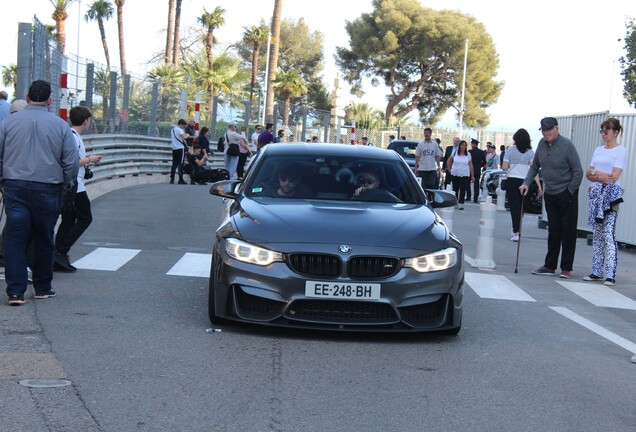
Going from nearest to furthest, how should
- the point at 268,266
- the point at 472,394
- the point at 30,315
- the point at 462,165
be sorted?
1. the point at 472,394
2. the point at 268,266
3. the point at 30,315
4. the point at 462,165

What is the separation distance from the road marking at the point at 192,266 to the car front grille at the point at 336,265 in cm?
368

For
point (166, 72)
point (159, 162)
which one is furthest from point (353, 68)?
point (159, 162)

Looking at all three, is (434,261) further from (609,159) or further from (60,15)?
(60,15)

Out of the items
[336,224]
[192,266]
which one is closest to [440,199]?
[336,224]

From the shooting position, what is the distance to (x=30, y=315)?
26.2 ft

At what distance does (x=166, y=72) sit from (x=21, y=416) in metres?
55.8

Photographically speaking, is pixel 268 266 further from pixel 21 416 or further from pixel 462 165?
pixel 462 165

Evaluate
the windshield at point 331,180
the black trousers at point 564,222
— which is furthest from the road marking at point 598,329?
the black trousers at point 564,222

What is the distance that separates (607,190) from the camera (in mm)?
12227

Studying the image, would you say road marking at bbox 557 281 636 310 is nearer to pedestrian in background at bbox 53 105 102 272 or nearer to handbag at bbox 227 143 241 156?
pedestrian in background at bbox 53 105 102 272

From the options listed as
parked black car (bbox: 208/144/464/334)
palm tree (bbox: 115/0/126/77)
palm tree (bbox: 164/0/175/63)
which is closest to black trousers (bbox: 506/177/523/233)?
parked black car (bbox: 208/144/464/334)

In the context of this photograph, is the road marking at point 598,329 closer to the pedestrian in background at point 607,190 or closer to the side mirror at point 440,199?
the side mirror at point 440,199

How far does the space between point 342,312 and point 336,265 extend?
34cm

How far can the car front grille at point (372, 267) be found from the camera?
7262mm
